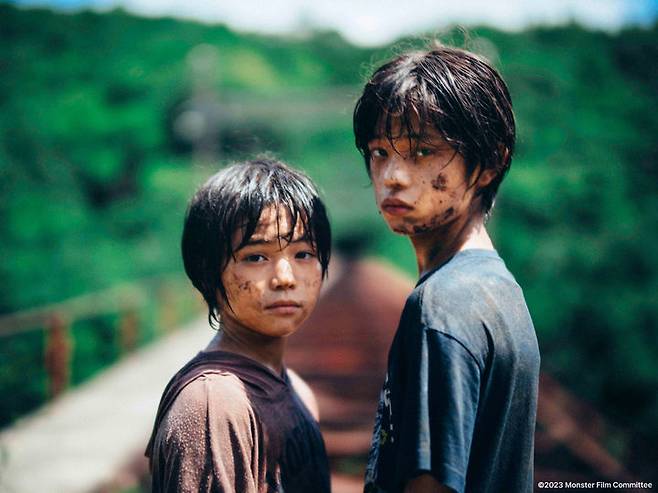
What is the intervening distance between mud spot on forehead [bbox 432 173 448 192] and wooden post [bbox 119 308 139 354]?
923 cm

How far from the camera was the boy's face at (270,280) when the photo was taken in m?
1.52

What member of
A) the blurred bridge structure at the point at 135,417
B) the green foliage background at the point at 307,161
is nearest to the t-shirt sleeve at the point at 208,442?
the green foliage background at the point at 307,161

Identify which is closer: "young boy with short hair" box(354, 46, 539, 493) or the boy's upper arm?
"young boy with short hair" box(354, 46, 539, 493)

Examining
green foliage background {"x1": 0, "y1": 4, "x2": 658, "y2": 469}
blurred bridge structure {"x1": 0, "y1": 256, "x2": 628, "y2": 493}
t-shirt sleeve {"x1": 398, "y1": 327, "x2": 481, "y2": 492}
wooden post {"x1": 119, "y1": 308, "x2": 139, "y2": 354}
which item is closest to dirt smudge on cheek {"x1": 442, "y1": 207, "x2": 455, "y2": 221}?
t-shirt sleeve {"x1": 398, "y1": 327, "x2": 481, "y2": 492}

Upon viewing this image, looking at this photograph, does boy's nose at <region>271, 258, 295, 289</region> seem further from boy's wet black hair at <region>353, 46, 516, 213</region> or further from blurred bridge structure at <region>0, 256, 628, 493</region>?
blurred bridge structure at <region>0, 256, 628, 493</region>

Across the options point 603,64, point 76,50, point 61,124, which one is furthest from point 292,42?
point 603,64

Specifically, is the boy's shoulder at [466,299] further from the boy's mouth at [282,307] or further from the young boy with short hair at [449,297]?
the boy's mouth at [282,307]

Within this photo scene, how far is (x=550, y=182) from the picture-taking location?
1474cm

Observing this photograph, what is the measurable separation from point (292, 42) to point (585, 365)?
30810 millimetres

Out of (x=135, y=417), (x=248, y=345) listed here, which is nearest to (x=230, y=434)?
(x=248, y=345)

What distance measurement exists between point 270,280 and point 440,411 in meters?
0.53

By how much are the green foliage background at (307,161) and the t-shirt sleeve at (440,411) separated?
0.91m

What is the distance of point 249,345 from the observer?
160 centimetres

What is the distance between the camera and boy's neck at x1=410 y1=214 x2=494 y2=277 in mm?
1513
